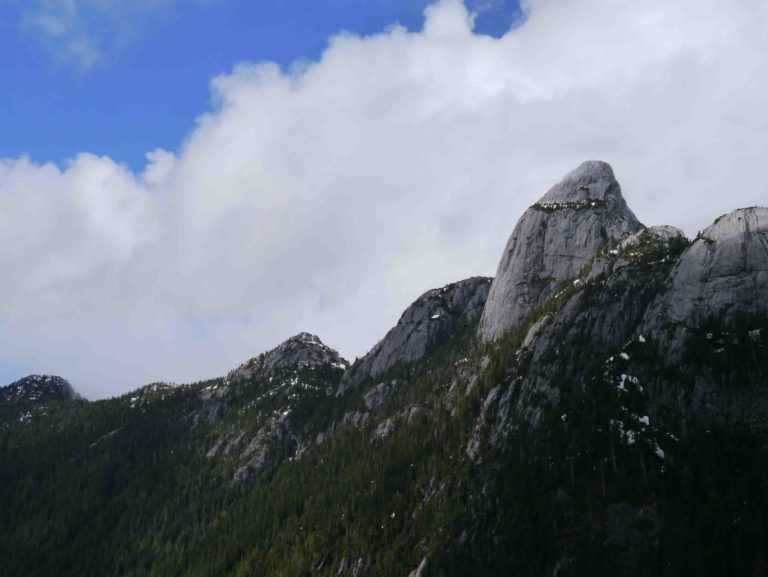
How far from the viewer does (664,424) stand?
123 meters

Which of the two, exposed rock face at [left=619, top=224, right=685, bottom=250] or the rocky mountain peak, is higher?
exposed rock face at [left=619, top=224, right=685, bottom=250]

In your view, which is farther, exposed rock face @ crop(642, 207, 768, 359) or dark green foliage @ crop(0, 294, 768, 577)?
exposed rock face @ crop(642, 207, 768, 359)

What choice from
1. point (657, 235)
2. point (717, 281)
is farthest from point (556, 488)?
point (657, 235)

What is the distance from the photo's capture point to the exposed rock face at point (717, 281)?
437ft

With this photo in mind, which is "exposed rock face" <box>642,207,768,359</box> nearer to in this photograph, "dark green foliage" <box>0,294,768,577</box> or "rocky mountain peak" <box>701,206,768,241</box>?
"rocky mountain peak" <box>701,206,768,241</box>

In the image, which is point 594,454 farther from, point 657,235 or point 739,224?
point 657,235

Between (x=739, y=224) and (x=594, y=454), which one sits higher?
(x=739, y=224)

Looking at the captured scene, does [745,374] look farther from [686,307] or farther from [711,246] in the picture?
[711,246]

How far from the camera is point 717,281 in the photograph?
137 metres

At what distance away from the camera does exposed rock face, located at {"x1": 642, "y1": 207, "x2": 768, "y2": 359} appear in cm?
13312

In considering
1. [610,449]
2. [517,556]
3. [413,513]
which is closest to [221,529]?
[413,513]

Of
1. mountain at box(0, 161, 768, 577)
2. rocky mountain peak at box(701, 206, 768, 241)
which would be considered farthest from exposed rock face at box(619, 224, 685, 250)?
rocky mountain peak at box(701, 206, 768, 241)

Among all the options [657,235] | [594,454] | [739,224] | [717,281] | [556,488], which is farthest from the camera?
[657,235]

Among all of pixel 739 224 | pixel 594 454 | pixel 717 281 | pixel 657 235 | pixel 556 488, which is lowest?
pixel 556 488
